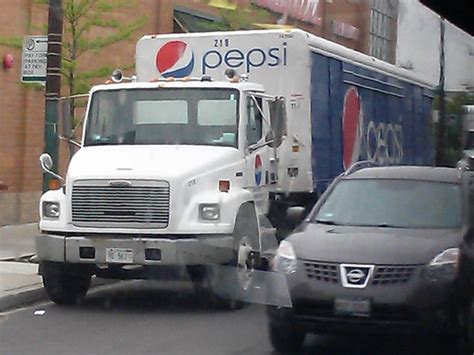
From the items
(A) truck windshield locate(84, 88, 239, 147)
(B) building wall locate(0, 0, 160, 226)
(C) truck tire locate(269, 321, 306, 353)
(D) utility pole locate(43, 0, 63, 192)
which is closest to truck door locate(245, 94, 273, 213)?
(A) truck windshield locate(84, 88, 239, 147)

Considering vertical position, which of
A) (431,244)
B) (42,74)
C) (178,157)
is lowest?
(431,244)

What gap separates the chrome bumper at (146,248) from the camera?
38.2 feet

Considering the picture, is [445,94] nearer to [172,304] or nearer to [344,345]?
[172,304]

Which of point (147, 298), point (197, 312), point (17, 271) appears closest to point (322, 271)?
point (197, 312)

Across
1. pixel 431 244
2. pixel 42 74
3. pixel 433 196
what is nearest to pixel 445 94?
pixel 42 74

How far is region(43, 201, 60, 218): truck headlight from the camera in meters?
12.2

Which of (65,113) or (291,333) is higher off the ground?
(65,113)

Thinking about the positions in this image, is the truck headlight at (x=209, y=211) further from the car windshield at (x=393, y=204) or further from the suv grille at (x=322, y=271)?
the suv grille at (x=322, y=271)

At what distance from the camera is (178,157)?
12195 mm

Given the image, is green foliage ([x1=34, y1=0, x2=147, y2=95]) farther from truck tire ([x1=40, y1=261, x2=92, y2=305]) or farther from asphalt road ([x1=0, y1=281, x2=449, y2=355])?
truck tire ([x1=40, y1=261, x2=92, y2=305])

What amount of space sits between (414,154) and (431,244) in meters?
10.7

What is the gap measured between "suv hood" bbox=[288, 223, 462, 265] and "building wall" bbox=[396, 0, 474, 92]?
4.28 m

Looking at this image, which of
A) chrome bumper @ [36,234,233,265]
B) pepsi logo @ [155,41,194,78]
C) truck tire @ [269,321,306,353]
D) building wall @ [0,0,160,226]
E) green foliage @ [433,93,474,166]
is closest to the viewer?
truck tire @ [269,321,306,353]

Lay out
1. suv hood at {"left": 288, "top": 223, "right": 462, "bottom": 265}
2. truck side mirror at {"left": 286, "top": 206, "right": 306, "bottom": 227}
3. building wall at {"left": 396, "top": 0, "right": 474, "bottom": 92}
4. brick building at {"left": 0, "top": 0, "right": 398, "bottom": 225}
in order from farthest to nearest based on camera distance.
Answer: brick building at {"left": 0, "top": 0, "right": 398, "bottom": 225} < building wall at {"left": 396, "top": 0, "right": 474, "bottom": 92} < truck side mirror at {"left": 286, "top": 206, "right": 306, "bottom": 227} < suv hood at {"left": 288, "top": 223, "right": 462, "bottom": 265}
